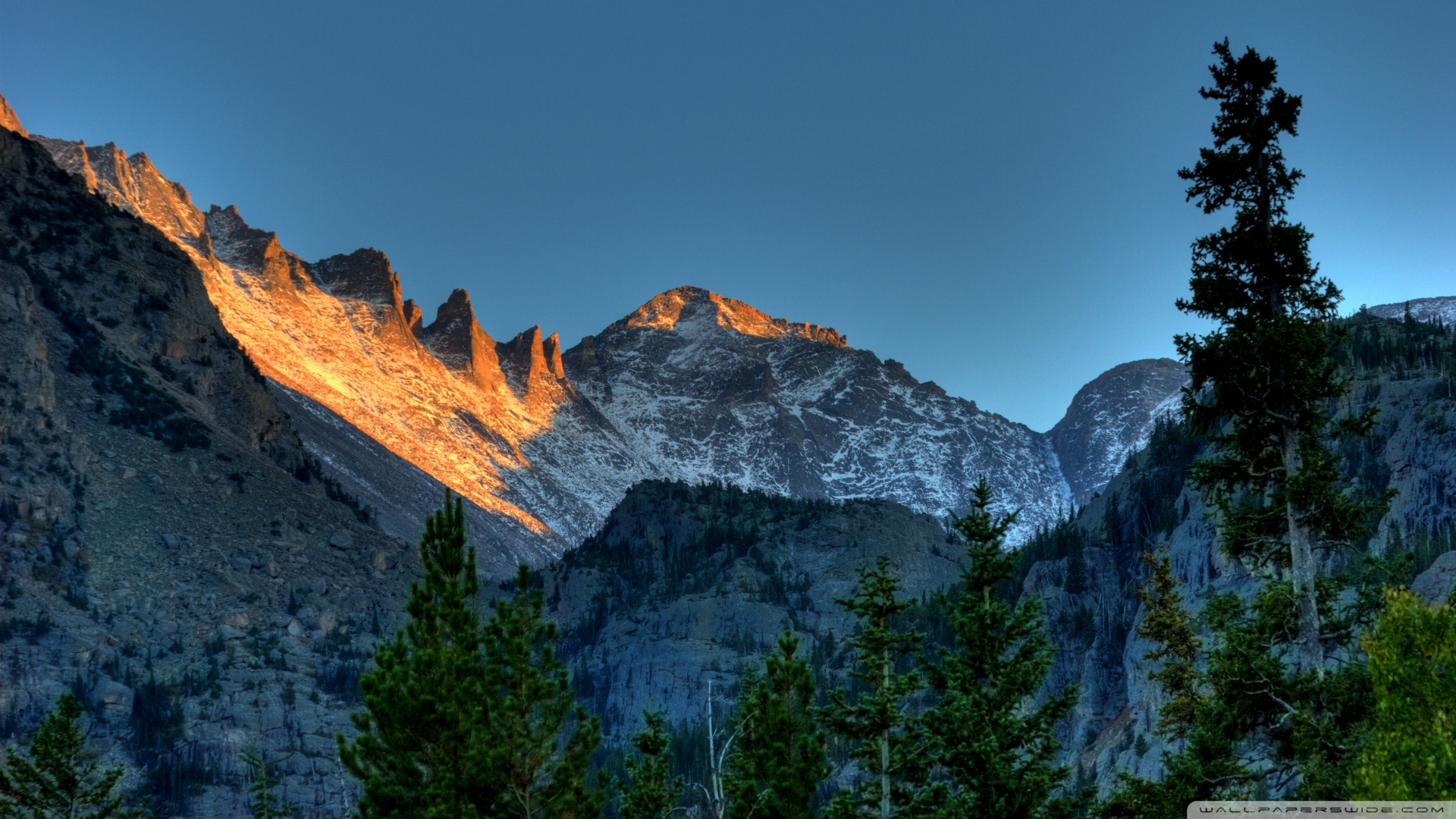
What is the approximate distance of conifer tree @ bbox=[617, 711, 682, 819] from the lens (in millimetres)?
36469

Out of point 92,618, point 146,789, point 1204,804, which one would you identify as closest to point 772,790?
point 1204,804

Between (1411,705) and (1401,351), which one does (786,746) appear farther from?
(1401,351)

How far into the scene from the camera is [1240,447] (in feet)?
71.8

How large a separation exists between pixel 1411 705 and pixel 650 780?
24.2m

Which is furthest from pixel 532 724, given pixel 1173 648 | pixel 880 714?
pixel 1173 648

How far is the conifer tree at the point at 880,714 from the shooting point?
27078 mm

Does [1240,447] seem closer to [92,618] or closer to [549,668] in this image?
[549,668]

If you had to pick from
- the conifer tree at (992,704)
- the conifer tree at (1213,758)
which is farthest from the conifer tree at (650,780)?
the conifer tree at (1213,758)

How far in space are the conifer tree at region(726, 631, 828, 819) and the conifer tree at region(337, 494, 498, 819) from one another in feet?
22.0

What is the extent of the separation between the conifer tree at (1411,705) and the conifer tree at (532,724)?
18.2 m

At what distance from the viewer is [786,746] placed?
1238 inches

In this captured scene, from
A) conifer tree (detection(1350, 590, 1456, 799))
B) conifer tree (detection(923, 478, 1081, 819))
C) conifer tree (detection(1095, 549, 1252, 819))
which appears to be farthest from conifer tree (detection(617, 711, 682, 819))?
conifer tree (detection(1350, 590, 1456, 799))

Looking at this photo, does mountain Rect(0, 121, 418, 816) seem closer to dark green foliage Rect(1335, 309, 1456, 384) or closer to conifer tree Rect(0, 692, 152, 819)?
conifer tree Rect(0, 692, 152, 819)

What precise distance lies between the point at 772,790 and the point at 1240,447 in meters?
15.2
